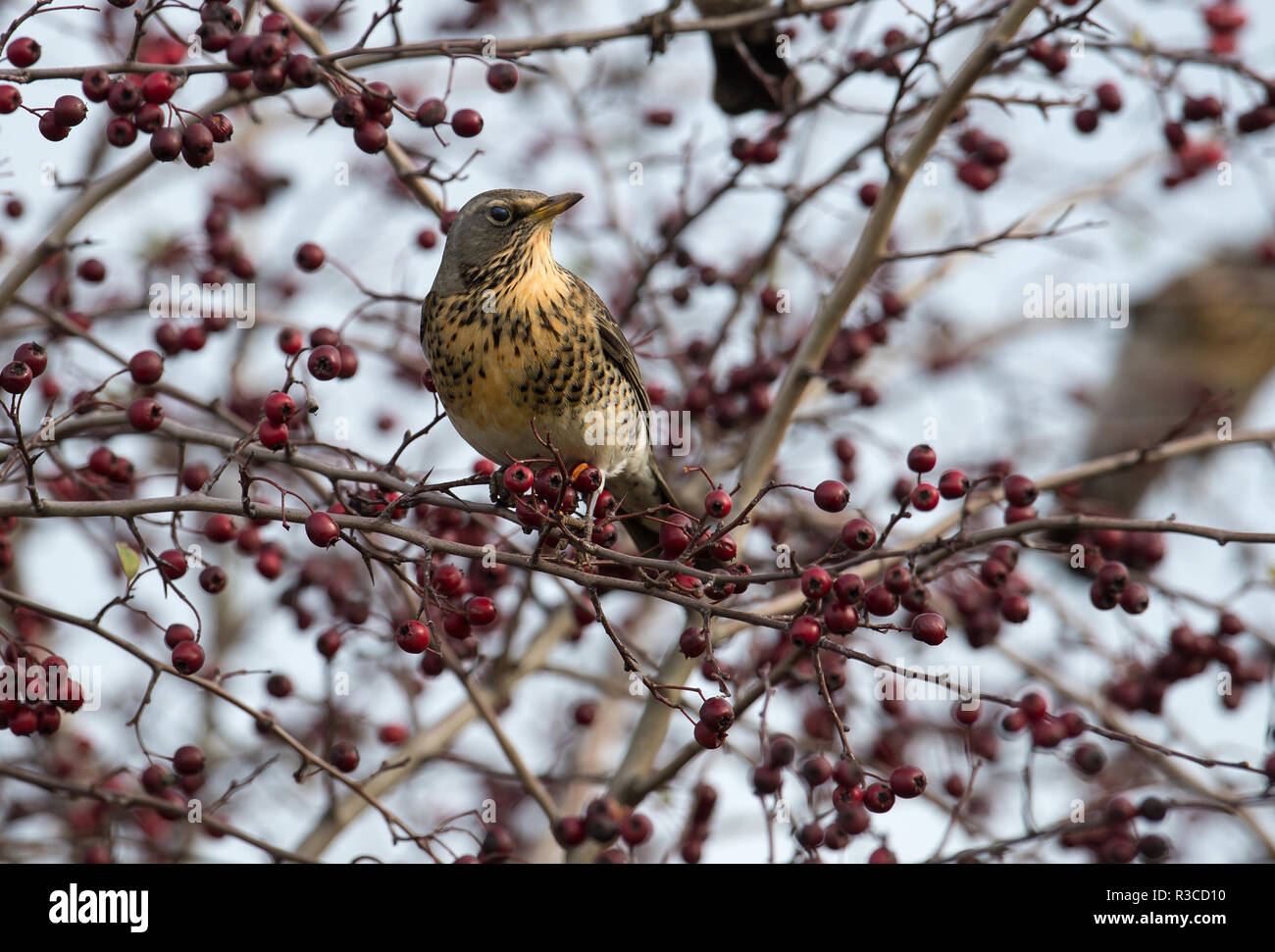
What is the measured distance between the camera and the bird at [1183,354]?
24.0 feet

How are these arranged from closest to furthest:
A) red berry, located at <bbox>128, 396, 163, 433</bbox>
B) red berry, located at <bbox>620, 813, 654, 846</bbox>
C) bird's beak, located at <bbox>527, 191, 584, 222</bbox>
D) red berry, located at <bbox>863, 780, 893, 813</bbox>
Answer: red berry, located at <bbox>863, 780, 893, 813</bbox> < red berry, located at <bbox>128, 396, 163, 433</bbox> < red berry, located at <bbox>620, 813, 654, 846</bbox> < bird's beak, located at <bbox>527, 191, 584, 222</bbox>

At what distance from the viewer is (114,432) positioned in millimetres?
3453

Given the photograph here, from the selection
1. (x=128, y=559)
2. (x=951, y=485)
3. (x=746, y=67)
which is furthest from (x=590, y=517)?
(x=746, y=67)

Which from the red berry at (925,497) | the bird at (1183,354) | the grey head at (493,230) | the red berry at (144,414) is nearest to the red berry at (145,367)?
the red berry at (144,414)

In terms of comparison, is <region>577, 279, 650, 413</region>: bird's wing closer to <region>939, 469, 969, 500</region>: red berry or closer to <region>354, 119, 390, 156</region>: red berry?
<region>354, 119, 390, 156</region>: red berry

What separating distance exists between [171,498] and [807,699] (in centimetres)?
265

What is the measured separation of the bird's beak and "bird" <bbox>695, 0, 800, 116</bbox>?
889mm

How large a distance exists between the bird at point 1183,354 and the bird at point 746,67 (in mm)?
3545

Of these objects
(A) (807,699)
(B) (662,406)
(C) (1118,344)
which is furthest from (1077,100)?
(C) (1118,344)

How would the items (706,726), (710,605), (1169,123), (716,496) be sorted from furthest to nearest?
1. (1169,123)
2. (716,496)
3. (706,726)
4. (710,605)

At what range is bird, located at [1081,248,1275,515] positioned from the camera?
7.31 meters

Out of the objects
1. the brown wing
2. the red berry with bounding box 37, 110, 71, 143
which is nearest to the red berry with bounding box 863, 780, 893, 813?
the brown wing
